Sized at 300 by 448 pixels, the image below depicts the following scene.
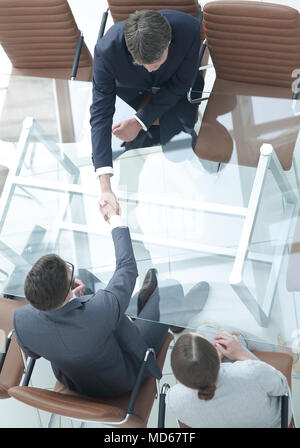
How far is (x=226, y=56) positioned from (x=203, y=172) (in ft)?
2.11

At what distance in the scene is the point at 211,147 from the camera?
247 cm

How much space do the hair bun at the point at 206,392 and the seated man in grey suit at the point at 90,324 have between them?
367 millimetres

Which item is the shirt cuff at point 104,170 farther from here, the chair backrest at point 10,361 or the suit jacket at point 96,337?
the chair backrest at point 10,361

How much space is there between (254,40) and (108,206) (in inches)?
39.8

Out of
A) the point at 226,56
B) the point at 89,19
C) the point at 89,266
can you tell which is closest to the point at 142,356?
the point at 89,266

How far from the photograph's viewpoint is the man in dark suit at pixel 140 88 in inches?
92.6

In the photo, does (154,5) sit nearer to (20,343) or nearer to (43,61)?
(43,61)

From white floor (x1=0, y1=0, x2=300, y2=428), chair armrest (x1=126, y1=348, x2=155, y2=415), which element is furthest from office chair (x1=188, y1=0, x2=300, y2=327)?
chair armrest (x1=126, y1=348, x2=155, y2=415)

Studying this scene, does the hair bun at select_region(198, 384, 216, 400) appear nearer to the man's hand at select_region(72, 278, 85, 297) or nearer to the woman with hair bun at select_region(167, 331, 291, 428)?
the woman with hair bun at select_region(167, 331, 291, 428)

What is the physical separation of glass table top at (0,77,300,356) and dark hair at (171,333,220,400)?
0.99ft

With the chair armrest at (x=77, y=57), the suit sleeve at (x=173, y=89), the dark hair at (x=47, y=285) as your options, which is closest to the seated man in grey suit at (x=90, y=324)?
the dark hair at (x=47, y=285)

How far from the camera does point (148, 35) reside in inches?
81.0
